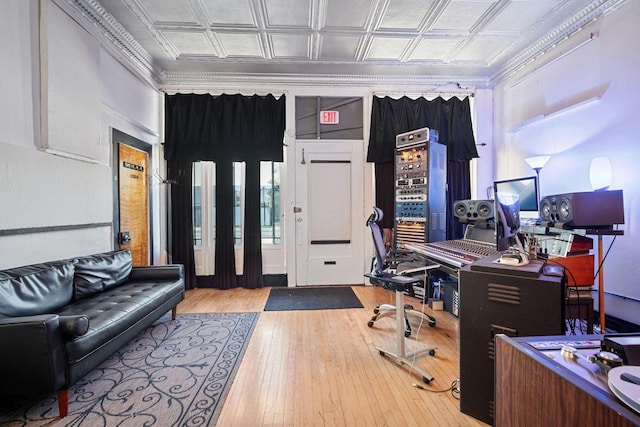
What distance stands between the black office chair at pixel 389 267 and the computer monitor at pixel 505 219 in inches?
18.2

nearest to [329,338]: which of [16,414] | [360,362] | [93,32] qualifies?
[360,362]

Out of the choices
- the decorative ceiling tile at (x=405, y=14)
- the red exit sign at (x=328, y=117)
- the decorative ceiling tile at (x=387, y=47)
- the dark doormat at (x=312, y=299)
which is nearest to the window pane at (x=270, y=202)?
the dark doormat at (x=312, y=299)

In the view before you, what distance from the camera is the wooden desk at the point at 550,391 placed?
0.57 metres

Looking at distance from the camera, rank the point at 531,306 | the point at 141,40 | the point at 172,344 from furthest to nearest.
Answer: the point at 141,40, the point at 172,344, the point at 531,306

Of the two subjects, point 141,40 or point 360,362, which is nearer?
point 360,362

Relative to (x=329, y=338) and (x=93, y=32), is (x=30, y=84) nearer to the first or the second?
(x=93, y=32)

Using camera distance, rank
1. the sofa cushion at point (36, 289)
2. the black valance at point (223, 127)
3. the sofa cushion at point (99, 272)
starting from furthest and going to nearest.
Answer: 1. the black valance at point (223, 127)
2. the sofa cushion at point (99, 272)
3. the sofa cushion at point (36, 289)

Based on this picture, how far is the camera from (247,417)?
1563mm

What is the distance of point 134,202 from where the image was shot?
3.45 meters

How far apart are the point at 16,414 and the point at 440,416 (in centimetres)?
235

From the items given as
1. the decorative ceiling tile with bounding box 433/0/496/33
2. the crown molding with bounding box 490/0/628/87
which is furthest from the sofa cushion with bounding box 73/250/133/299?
the crown molding with bounding box 490/0/628/87

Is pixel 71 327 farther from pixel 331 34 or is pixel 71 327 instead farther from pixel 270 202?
pixel 331 34

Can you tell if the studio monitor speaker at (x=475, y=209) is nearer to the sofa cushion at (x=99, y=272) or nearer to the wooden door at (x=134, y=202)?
the sofa cushion at (x=99, y=272)

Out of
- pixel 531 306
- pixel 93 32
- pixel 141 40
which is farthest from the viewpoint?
pixel 141 40
